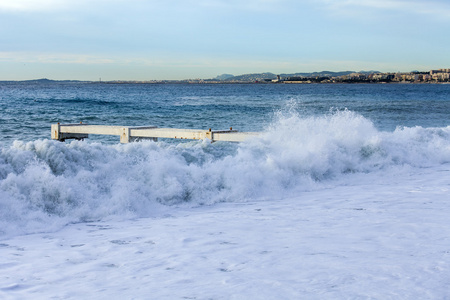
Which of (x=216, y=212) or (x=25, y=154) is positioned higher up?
(x=25, y=154)

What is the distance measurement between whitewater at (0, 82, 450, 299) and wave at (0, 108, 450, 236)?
0.03 metres

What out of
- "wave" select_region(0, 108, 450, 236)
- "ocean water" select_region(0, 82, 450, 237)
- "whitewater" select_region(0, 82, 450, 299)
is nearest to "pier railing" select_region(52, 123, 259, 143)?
"ocean water" select_region(0, 82, 450, 237)

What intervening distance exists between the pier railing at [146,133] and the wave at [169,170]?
1.39 metres

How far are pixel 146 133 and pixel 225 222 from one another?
8.93 metres

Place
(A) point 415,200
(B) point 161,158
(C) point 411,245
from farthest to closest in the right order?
(B) point 161,158 → (A) point 415,200 → (C) point 411,245

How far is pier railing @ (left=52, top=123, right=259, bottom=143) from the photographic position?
14352 millimetres

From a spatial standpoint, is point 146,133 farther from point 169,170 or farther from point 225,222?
point 225,222

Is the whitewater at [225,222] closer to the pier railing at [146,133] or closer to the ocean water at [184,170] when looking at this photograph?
the ocean water at [184,170]

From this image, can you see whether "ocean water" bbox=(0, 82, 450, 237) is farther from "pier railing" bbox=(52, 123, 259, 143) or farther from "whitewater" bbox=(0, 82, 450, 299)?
"pier railing" bbox=(52, 123, 259, 143)

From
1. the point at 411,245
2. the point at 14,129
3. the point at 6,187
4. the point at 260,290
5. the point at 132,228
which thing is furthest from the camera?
the point at 14,129

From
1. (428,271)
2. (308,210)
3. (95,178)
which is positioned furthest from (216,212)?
(428,271)

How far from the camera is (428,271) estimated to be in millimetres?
4688

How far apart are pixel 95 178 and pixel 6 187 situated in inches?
59.2

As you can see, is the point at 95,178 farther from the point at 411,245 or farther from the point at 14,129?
the point at 14,129
